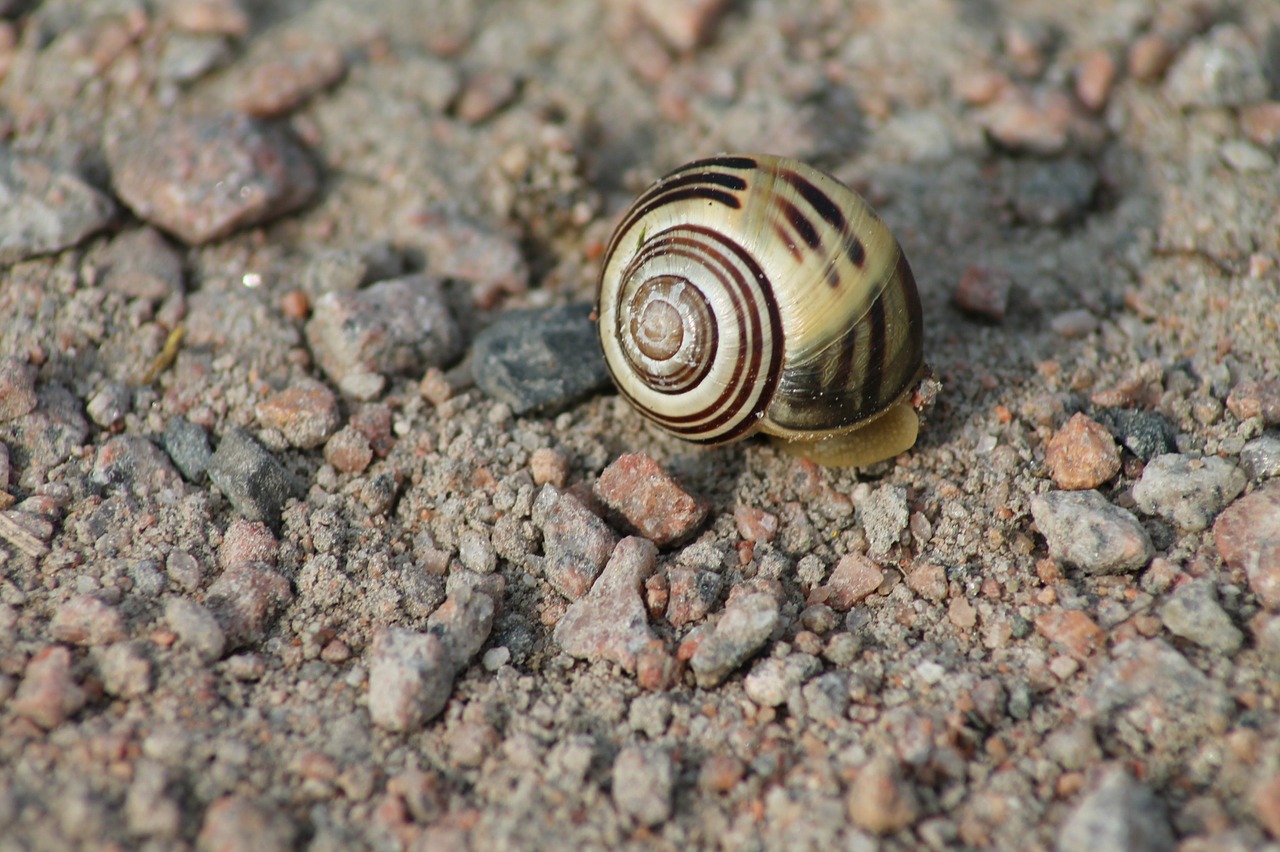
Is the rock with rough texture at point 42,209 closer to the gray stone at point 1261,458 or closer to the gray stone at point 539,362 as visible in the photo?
the gray stone at point 539,362

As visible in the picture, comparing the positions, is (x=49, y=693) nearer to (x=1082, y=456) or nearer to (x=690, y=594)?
(x=690, y=594)

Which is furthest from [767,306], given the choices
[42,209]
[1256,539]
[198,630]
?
[42,209]

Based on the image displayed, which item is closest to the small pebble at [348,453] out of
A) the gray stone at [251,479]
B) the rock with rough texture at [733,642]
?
the gray stone at [251,479]

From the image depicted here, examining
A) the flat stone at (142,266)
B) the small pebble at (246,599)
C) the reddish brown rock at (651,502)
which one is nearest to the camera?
the small pebble at (246,599)

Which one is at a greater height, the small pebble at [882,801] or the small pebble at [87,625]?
the small pebble at [87,625]

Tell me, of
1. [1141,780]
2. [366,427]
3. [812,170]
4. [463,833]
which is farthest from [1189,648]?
[366,427]

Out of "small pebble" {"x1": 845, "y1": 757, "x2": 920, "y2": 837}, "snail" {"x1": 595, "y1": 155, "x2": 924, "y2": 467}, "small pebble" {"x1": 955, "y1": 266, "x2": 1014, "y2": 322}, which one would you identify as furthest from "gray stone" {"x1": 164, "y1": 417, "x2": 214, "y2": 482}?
"small pebble" {"x1": 955, "y1": 266, "x2": 1014, "y2": 322}

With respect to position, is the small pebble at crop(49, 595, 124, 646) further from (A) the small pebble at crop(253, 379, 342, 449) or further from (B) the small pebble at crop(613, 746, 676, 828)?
(B) the small pebble at crop(613, 746, 676, 828)
